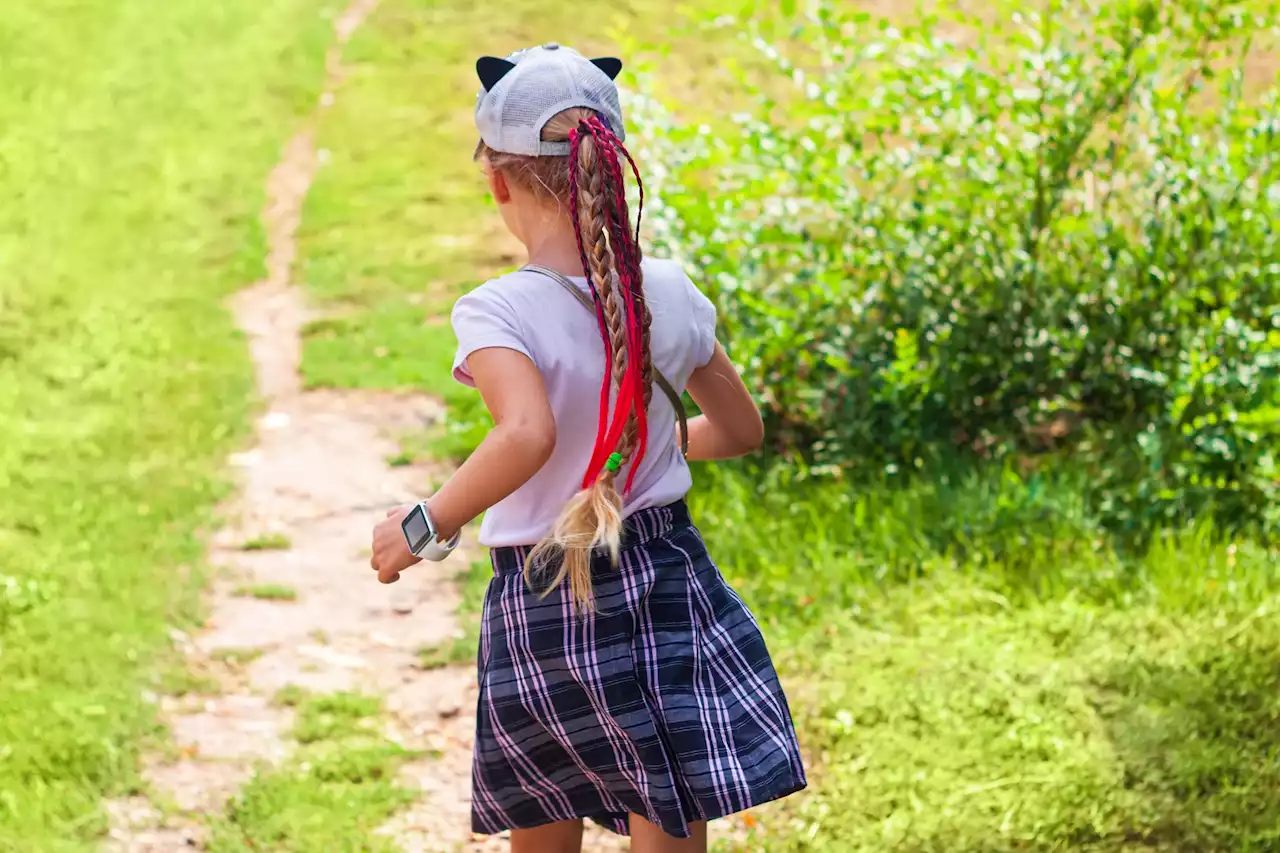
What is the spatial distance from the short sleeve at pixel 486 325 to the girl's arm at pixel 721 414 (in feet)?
1.42

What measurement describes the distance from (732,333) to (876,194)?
0.74 m

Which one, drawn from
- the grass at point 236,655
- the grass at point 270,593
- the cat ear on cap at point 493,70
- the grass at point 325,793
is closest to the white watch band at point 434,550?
the cat ear on cap at point 493,70

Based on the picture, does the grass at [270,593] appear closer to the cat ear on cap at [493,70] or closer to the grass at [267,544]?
the grass at [267,544]

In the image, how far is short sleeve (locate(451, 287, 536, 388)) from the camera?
211 centimetres

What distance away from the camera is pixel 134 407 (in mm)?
6082

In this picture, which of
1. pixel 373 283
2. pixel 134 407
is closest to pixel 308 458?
pixel 134 407

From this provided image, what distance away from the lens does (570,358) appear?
221 cm

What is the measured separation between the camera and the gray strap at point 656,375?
87.0 inches

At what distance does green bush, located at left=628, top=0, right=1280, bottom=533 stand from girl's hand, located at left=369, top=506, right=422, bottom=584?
9.82 feet

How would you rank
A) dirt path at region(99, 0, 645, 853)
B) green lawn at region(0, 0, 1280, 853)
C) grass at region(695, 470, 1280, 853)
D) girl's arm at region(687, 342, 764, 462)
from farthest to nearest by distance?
dirt path at region(99, 0, 645, 853), green lawn at region(0, 0, 1280, 853), grass at region(695, 470, 1280, 853), girl's arm at region(687, 342, 764, 462)

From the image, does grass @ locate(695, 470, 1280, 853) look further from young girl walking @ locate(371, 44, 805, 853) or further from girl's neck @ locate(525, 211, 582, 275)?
girl's neck @ locate(525, 211, 582, 275)

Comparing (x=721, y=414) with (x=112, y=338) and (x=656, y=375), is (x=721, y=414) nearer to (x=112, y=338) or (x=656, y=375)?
(x=656, y=375)

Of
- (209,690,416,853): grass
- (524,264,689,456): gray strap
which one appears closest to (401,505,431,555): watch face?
(524,264,689,456): gray strap

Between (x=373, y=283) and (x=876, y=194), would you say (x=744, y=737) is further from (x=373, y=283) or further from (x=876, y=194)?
(x=373, y=283)
